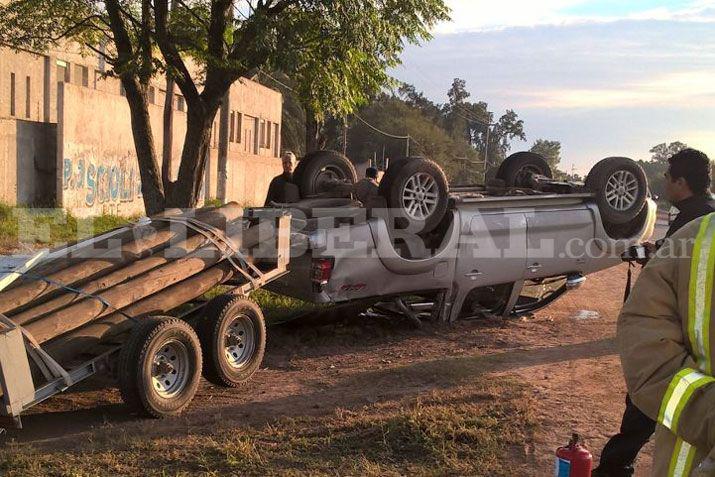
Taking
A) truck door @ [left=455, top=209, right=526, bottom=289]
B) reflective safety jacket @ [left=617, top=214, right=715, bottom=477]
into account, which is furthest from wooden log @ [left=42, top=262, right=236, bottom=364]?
reflective safety jacket @ [left=617, top=214, right=715, bottom=477]

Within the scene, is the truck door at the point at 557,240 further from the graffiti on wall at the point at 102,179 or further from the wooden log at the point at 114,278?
the graffiti on wall at the point at 102,179

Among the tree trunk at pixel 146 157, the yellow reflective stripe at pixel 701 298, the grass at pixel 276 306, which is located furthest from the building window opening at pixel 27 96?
the yellow reflective stripe at pixel 701 298

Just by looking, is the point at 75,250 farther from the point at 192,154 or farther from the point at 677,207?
the point at 192,154

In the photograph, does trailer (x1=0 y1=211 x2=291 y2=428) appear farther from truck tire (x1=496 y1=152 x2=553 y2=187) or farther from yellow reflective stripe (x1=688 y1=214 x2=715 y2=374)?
truck tire (x1=496 y1=152 x2=553 y2=187)

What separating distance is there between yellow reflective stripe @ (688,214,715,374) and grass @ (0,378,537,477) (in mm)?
2581

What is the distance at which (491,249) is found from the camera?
848cm

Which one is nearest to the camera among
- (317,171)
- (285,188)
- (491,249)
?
(491,249)

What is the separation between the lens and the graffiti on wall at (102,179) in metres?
17.9

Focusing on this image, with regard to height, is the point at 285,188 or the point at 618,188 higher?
the point at 618,188

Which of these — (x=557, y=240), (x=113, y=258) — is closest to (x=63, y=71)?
(x=557, y=240)

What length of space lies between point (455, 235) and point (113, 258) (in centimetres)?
387

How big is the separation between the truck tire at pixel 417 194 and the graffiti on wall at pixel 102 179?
1221 cm

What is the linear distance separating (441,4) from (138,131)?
17.4 feet

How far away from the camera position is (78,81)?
79.3 feet
